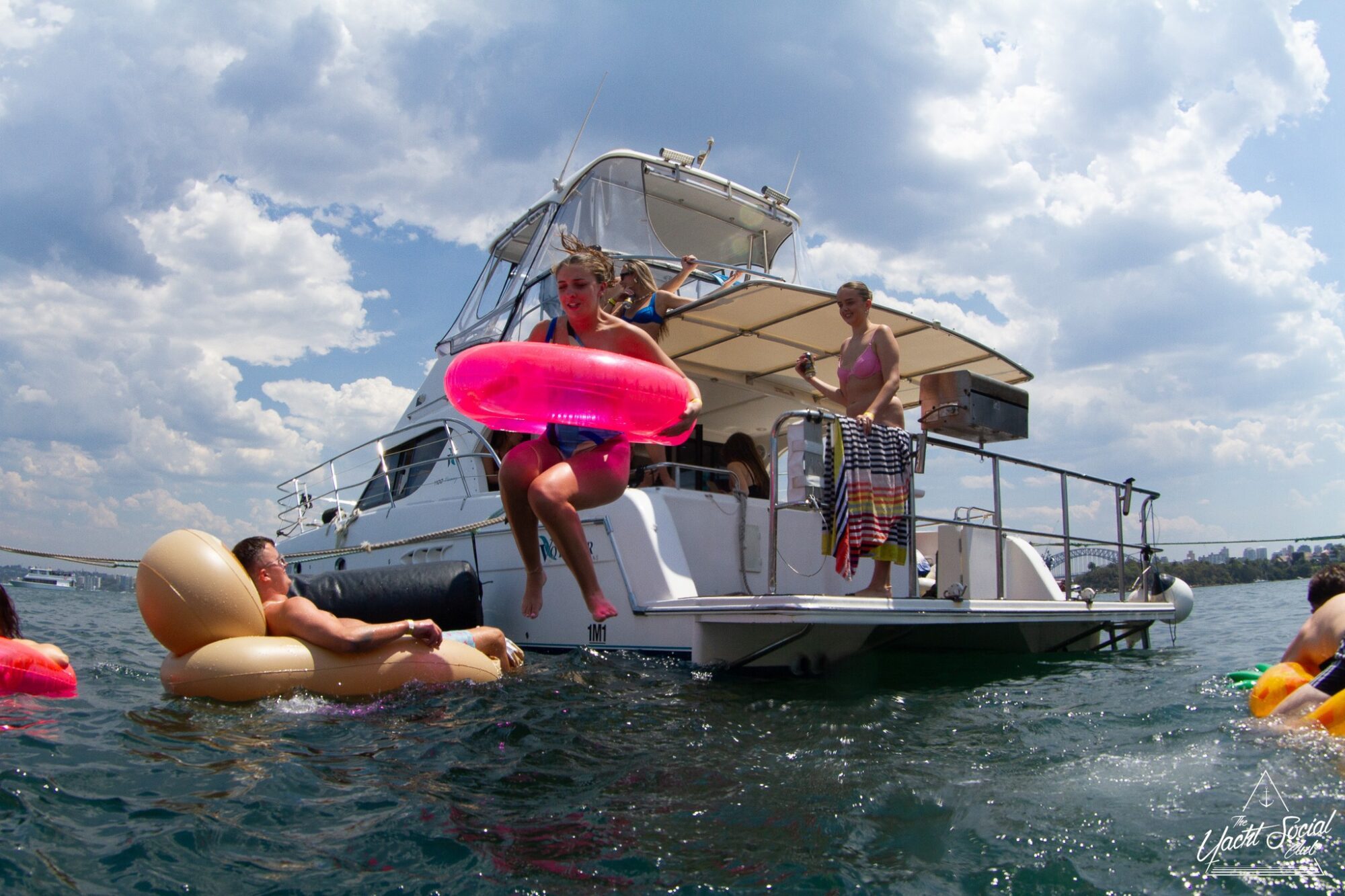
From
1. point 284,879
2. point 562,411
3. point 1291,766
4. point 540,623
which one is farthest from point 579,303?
point 1291,766

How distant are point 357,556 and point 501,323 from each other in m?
2.64

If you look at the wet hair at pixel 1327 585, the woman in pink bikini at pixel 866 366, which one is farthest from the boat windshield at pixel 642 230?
the wet hair at pixel 1327 585

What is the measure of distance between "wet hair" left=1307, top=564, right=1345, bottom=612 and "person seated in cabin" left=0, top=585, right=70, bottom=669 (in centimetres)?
584

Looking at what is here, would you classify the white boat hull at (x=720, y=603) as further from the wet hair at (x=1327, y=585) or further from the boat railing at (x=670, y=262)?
the boat railing at (x=670, y=262)

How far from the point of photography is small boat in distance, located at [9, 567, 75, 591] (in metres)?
63.4

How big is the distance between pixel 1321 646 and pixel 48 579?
79.1 m

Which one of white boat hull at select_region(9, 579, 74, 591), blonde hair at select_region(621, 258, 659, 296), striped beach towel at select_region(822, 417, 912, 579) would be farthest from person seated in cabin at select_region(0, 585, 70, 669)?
white boat hull at select_region(9, 579, 74, 591)

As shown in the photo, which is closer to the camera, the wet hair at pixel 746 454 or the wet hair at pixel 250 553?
the wet hair at pixel 250 553

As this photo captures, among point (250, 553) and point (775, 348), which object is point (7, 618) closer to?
point (250, 553)

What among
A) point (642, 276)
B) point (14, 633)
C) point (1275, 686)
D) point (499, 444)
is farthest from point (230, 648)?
point (1275, 686)

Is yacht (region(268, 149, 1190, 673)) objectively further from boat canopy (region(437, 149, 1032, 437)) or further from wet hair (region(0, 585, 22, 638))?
wet hair (region(0, 585, 22, 638))

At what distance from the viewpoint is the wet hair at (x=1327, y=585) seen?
4.16 metres

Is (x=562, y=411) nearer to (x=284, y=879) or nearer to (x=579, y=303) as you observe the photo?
(x=579, y=303)

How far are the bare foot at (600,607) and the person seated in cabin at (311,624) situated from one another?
66 centimetres
